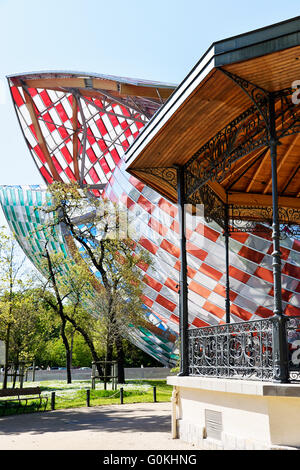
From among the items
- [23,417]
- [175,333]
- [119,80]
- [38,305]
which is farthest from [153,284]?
[23,417]

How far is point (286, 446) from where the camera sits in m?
6.81

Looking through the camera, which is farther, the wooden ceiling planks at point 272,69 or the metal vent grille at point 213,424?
the metal vent grille at point 213,424

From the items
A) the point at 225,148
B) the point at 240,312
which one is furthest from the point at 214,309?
the point at 225,148

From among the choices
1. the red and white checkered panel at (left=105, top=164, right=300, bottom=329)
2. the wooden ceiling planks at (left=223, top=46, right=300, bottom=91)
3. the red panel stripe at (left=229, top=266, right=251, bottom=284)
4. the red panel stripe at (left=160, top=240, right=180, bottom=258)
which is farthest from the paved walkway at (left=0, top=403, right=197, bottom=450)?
the red panel stripe at (left=160, top=240, right=180, bottom=258)

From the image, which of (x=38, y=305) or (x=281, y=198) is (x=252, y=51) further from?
(x=38, y=305)

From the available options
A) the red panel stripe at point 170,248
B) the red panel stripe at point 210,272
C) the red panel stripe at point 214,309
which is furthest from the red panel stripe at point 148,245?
the red panel stripe at point 214,309

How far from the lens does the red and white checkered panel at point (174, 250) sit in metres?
23.3

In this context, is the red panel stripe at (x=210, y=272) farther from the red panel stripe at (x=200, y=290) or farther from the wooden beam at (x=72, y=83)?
the wooden beam at (x=72, y=83)

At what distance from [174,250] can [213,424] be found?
1828cm

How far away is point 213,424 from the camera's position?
864cm

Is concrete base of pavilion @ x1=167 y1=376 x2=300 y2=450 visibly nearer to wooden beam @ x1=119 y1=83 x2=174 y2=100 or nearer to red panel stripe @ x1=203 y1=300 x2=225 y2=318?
red panel stripe @ x1=203 y1=300 x2=225 y2=318

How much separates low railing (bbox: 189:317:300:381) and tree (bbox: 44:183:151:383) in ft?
49.7

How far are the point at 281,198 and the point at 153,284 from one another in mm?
15055

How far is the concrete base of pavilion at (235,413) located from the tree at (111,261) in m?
14.9
